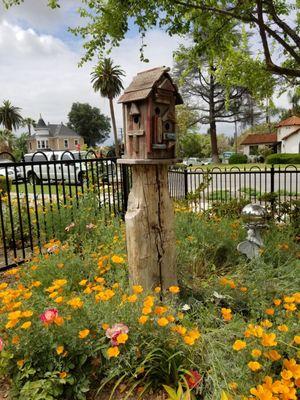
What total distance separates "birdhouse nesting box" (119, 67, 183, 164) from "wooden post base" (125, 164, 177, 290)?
0.12 m

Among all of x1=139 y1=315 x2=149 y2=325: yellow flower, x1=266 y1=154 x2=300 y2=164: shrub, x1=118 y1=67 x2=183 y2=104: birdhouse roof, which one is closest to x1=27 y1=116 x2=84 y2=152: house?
x1=266 y1=154 x2=300 y2=164: shrub

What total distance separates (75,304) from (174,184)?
7.16 metres

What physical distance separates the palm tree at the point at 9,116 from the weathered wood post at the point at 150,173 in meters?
61.5

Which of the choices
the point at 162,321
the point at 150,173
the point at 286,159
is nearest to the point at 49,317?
the point at 162,321

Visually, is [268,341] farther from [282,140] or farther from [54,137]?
[54,137]

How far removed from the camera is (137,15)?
4867 mm

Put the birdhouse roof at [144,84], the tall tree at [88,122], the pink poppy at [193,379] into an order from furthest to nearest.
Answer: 1. the tall tree at [88,122]
2. the birdhouse roof at [144,84]
3. the pink poppy at [193,379]

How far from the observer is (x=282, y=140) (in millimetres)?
43438

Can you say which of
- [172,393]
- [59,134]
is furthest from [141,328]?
[59,134]

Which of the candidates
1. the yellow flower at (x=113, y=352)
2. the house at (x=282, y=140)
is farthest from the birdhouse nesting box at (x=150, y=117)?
the house at (x=282, y=140)

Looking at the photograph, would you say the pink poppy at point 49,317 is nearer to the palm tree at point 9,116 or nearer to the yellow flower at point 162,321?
the yellow flower at point 162,321

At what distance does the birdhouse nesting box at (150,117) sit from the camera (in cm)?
239

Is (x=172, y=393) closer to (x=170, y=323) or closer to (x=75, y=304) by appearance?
(x=170, y=323)

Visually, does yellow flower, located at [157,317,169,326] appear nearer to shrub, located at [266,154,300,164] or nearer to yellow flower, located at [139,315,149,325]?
yellow flower, located at [139,315,149,325]
